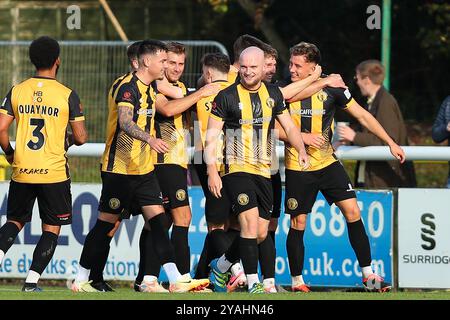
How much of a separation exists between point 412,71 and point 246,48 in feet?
42.1

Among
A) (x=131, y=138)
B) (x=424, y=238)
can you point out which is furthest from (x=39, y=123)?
(x=424, y=238)

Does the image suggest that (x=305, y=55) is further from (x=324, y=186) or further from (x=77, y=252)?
(x=77, y=252)

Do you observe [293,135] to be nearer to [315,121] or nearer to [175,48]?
[315,121]

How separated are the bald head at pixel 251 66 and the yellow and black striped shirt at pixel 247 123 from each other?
98 mm

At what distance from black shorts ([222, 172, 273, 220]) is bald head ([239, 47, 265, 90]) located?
817mm

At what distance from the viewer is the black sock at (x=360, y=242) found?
12.8 metres

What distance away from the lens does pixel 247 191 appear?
1191 centimetres

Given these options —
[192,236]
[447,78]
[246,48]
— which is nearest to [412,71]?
[447,78]

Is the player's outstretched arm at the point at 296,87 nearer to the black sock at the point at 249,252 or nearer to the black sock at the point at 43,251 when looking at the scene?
the black sock at the point at 249,252

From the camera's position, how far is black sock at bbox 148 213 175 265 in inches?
469

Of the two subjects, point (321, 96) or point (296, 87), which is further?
point (321, 96)

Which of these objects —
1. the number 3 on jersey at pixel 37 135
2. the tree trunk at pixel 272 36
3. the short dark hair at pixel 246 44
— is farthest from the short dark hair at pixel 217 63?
the tree trunk at pixel 272 36

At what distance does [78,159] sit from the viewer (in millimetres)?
17766

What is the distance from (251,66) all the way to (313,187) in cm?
156
